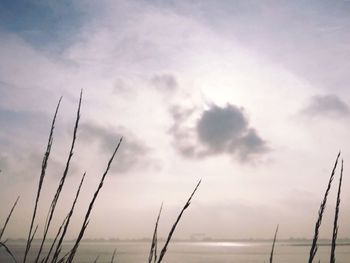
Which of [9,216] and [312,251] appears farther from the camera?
[9,216]

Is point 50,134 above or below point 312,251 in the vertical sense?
above

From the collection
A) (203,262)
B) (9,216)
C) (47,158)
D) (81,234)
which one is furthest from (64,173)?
(203,262)

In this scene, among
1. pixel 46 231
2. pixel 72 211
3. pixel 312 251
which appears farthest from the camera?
pixel 46 231

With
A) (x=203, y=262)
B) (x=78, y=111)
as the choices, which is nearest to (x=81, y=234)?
(x=78, y=111)

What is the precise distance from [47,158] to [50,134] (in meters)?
0.13

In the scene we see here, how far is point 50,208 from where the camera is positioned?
2.03 m

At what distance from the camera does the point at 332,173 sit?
1877 millimetres

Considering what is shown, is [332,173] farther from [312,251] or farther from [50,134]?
[50,134]

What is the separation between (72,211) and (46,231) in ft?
1.02

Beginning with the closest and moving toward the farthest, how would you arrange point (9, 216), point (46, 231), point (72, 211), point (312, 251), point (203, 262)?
point (312, 251)
point (72, 211)
point (46, 231)
point (9, 216)
point (203, 262)

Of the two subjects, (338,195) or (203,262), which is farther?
(203,262)

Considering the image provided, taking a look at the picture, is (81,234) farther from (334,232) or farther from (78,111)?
(334,232)

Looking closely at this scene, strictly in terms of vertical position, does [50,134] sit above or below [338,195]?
above

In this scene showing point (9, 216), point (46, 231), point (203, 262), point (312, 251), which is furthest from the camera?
point (203, 262)
